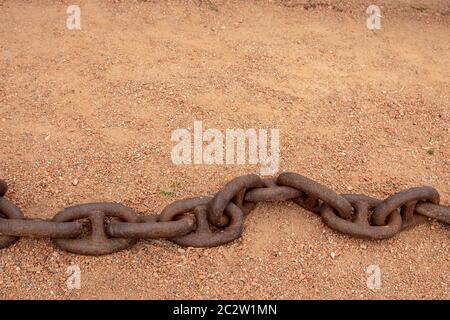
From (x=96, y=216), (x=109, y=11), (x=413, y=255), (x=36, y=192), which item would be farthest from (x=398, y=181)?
(x=109, y=11)

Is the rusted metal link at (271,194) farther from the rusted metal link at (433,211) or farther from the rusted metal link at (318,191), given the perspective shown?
the rusted metal link at (433,211)

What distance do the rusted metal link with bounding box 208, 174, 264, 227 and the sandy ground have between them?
0.61 ft

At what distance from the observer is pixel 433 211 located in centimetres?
318

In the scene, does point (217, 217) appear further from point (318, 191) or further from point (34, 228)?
point (34, 228)

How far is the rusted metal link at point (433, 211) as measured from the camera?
3.18m

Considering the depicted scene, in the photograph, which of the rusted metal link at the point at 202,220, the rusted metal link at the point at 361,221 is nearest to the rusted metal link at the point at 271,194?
the rusted metal link at the point at 202,220

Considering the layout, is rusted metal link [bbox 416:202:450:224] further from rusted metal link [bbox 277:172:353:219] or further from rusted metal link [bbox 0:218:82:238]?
rusted metal link [bbox 0:218:82:238]

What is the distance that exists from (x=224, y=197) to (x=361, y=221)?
2.69 ft

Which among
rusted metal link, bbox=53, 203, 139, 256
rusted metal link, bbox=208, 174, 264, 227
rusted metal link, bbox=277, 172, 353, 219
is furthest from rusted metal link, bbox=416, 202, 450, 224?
rusted metal link, bbox=53, 203, 139, 256

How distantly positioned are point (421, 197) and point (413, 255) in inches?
13.9

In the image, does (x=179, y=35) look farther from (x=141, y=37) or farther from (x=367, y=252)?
(x=367, y=252)

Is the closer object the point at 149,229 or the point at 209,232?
the point at 149,229

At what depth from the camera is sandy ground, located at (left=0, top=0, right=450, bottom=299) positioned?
3.02m

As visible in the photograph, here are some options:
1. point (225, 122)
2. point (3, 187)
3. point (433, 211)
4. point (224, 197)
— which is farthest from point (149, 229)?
point (433, 211)
